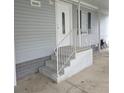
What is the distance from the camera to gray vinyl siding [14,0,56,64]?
424 cm

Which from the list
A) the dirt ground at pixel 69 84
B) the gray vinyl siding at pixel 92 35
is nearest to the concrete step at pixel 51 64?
the dirt ground at pixel 69 84

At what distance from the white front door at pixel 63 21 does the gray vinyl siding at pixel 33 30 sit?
32 cm

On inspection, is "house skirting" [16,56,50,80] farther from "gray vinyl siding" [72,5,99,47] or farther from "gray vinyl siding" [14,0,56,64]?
"gray vinyl siding" [72,5,99,47]

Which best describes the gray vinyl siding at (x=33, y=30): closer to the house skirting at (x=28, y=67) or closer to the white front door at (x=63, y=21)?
the house skirting at (x=28, y=67)

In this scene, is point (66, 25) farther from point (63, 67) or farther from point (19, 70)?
point (19, 70)

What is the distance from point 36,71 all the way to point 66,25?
2.68 metres

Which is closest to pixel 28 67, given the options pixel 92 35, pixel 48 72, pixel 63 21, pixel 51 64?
pixel 48 72

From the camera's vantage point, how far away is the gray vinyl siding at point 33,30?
13.9 ft

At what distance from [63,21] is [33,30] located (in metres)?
1.89

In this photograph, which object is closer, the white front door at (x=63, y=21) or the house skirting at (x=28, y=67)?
the house skirting at (x=28, y=67)

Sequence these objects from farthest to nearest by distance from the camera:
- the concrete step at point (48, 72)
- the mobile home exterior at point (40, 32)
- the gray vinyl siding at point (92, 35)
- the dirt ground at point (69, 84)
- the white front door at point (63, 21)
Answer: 1. the gray vinyl siding at point (92, 35)
2. the white front door at point (63, 21)
3. the mobile home exterior at point (40, 32)
4. the concrete step at point (48, 72)
5. the dirt ground at point (69, 84)
